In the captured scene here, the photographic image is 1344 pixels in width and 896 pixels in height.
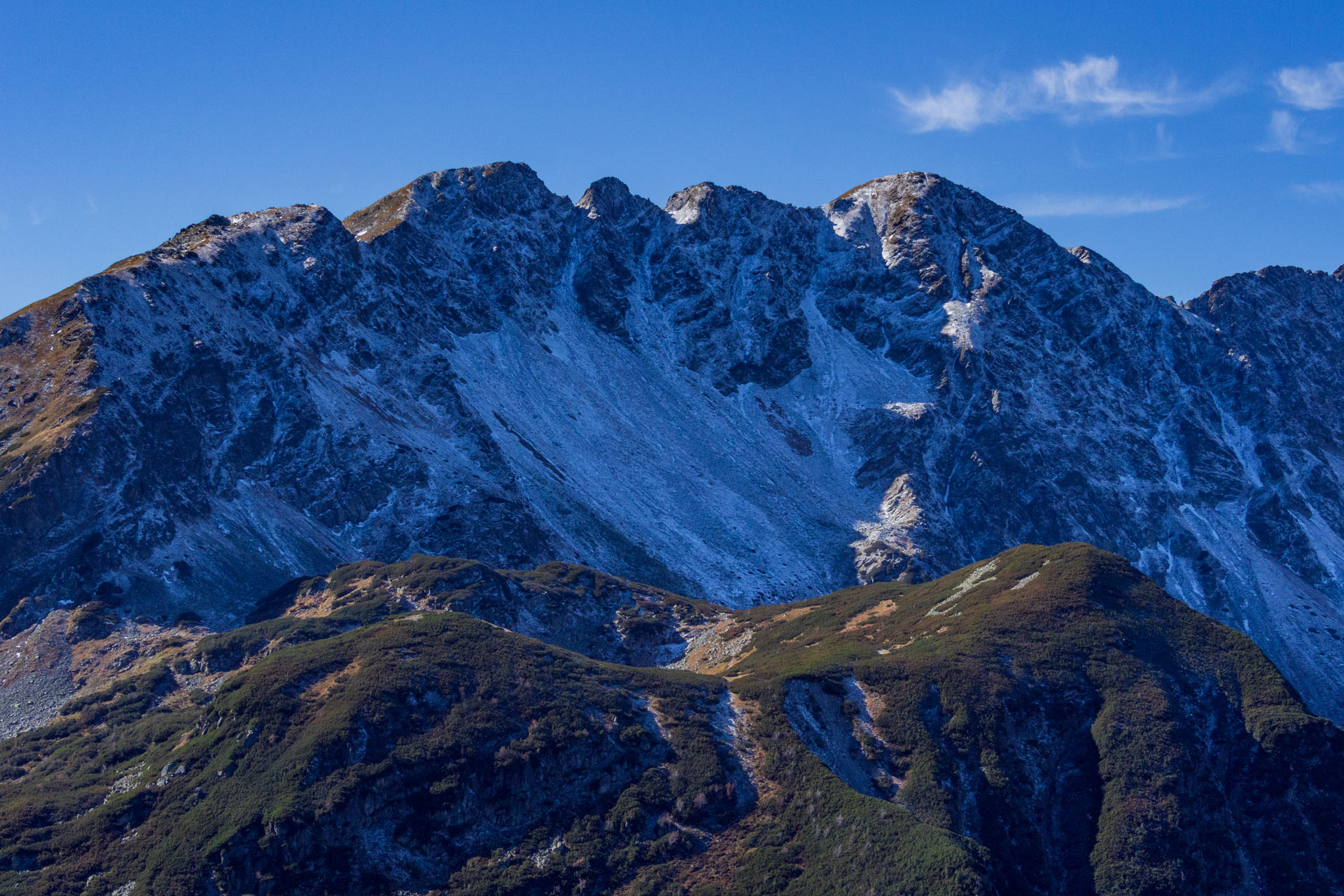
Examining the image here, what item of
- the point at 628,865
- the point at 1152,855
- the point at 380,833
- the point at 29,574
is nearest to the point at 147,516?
the point at 29,574

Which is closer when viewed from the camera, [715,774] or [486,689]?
[715,774]

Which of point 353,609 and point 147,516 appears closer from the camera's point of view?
point 353,609

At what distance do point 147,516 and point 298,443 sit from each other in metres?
27.1

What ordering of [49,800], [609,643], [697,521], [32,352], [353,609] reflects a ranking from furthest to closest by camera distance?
[697,521] < [32,352] < [609,643] < [353,609] < [49,800]

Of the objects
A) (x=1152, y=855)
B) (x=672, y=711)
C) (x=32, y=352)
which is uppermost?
(x=32, y=352)

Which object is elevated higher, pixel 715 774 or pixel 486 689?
pixel 486 689

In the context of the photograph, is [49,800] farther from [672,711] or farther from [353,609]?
[672,711]

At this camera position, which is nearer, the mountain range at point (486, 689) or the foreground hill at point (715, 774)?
the foreground hill at point (715, 774)

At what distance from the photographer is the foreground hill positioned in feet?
235

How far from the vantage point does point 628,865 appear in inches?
2835

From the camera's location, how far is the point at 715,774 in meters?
78.4

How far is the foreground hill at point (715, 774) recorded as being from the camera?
71562 mm

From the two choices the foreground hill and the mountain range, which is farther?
the mountain range

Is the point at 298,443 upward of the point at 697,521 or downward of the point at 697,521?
upward
